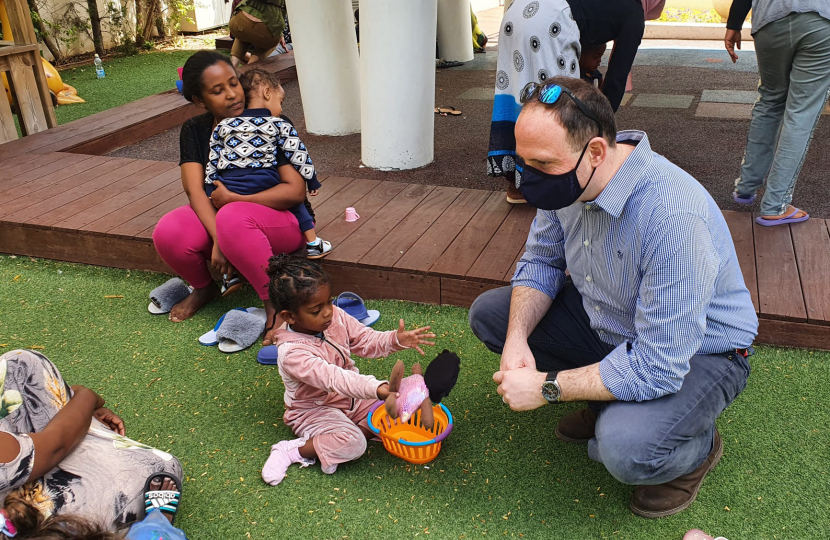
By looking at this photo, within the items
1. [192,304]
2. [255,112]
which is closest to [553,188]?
[255,112]

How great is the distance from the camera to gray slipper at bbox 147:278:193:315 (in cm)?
324

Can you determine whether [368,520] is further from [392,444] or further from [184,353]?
[184,353]

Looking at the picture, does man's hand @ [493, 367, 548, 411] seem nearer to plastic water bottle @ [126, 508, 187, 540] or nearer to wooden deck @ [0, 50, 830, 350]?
plastic water bottle @ [126, 508, 187, 540]

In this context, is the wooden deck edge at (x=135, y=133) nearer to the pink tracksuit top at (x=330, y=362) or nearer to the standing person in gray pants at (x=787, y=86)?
the pink tracksuit top at (x=330, y=362)

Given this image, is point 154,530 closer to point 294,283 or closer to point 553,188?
point 294,283

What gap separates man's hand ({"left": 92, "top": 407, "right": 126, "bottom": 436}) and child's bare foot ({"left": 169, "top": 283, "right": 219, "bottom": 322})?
1.01 metres

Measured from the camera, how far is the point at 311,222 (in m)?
3.12

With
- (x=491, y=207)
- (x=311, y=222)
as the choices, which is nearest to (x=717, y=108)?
(x=491, y=207)

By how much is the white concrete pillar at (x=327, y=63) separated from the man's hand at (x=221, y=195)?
2.58 m

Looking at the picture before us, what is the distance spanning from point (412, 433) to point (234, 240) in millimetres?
1090

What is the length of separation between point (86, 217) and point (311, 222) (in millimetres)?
1441

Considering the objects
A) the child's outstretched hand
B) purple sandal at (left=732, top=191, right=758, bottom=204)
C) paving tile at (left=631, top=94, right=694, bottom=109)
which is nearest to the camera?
the child's outstretched hand

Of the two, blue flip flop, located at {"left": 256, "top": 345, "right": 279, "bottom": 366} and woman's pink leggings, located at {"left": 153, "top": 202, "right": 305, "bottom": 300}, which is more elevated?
woman's pink leggings, located at {"left": 153, "top": 202, "right": 305, "bottom": 300}

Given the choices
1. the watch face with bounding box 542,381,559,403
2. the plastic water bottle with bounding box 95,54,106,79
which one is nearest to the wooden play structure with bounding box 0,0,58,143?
the plastic water bottle with bounding box 95,54,106,79
